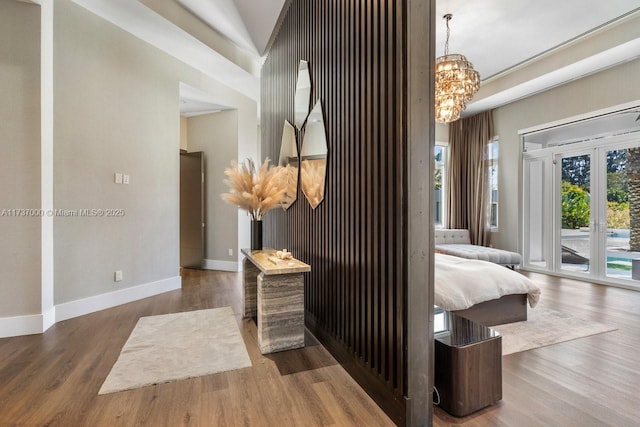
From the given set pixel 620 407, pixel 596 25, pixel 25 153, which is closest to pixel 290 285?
pixel 620 407

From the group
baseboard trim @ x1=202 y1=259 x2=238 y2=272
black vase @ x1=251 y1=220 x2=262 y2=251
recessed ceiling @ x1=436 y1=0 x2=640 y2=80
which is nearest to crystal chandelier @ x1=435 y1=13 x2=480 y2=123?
recessed ceiling @ x1=436 y1=0 x2=640 y2=80

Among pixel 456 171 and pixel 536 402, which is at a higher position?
pixel 456 171

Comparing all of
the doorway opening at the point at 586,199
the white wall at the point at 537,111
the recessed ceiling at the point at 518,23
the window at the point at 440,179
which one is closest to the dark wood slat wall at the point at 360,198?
the recessed ceiling at the point at 518,23

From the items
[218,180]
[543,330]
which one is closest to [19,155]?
[218,180]

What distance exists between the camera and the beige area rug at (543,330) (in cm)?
264

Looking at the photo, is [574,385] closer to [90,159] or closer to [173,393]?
[173,393]

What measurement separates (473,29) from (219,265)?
5.45 metres

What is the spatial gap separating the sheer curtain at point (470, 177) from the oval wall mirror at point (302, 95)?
5.16 metres

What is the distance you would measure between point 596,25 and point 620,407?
469cm

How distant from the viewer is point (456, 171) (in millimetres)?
7488

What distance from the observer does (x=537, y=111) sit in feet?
19.2

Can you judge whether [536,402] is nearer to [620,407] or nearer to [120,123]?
[620,407]

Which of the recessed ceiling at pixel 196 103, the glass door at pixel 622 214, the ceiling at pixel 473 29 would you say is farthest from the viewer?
the recessed ceiling at pixel 196 103

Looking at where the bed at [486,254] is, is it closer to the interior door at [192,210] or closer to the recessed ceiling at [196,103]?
the interior door at [192,210]
